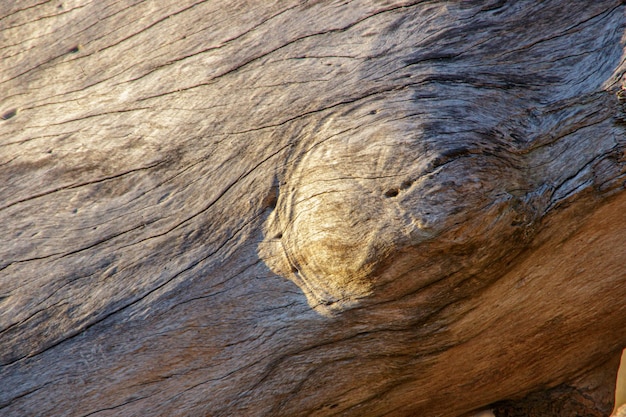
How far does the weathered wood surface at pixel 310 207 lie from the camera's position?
71.6 inches

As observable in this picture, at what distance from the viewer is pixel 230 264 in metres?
1.98

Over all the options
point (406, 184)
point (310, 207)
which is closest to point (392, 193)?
point (406, 184)

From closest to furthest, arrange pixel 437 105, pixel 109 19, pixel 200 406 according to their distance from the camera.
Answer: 1. pixel 437 105
2. pixel 200 406
3. pixel 109 19

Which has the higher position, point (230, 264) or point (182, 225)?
point (182, 225)

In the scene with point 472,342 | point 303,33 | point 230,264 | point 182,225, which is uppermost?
point 303,33

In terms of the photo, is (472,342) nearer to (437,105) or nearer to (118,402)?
(437,105)

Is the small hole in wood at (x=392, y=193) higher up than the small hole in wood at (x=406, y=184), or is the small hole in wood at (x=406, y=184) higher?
the small hole in wood at (x=406, y=184)

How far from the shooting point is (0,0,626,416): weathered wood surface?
182 cm

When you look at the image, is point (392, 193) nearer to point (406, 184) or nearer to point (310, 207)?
point (406, 184)

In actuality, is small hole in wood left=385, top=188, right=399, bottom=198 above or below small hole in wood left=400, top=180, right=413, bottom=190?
below

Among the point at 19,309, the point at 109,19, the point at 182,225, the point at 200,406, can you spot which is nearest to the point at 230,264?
the point at 182,225

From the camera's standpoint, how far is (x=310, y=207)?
73.8 inches

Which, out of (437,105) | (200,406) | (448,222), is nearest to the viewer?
(448,222)

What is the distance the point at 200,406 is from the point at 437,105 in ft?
4.34
